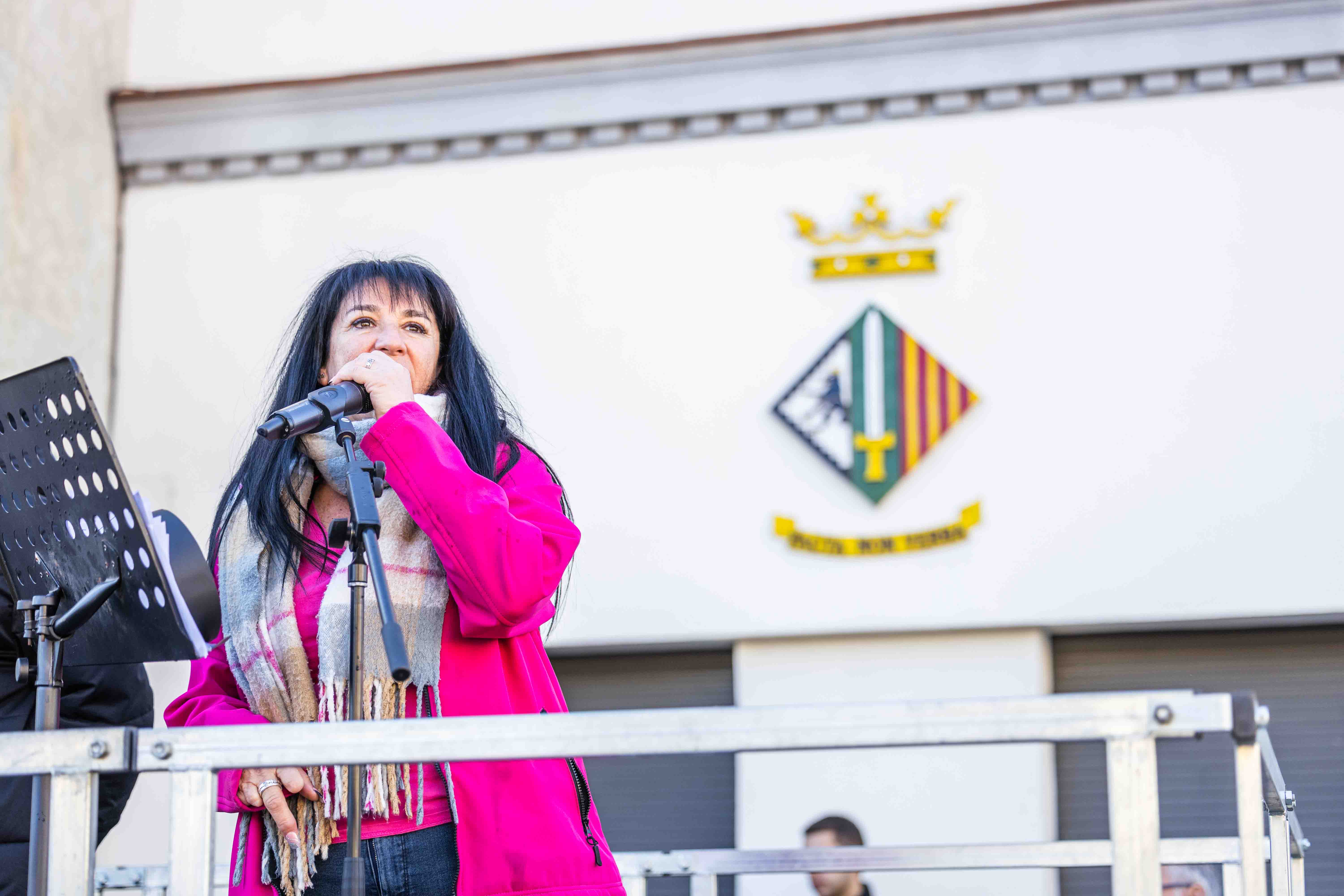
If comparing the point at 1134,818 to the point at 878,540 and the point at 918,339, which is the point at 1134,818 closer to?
the point at 878,540

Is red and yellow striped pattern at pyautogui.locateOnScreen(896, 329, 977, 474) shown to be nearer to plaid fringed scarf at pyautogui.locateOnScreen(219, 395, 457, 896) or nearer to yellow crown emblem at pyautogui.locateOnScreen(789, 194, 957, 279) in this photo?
yellow crown emblem at pyautogui.locateOnScreen(789, 194, 957, 279)

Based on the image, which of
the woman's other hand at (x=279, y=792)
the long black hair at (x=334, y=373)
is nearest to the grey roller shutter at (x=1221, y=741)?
the long black hair at (x=334, y=373)

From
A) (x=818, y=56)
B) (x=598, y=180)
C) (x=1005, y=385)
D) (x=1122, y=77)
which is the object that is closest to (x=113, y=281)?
(x=598, y=180)

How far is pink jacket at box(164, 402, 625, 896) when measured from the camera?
1.84 m

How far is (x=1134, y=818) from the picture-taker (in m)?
1.36

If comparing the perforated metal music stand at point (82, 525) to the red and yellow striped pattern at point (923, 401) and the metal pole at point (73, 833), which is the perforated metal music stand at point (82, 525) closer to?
the metal pole at point (73, 833)

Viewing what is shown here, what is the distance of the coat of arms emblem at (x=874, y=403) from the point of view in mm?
4926

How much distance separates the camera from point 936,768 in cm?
479

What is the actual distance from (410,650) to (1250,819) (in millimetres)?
1051

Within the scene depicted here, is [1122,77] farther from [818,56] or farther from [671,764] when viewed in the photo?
[671,764]

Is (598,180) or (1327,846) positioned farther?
(598,180)

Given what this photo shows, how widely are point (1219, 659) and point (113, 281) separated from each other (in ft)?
13.9

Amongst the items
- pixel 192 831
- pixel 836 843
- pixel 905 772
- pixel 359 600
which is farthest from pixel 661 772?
pixel 192 831

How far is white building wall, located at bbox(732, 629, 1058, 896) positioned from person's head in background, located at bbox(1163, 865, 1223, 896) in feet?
5.27
